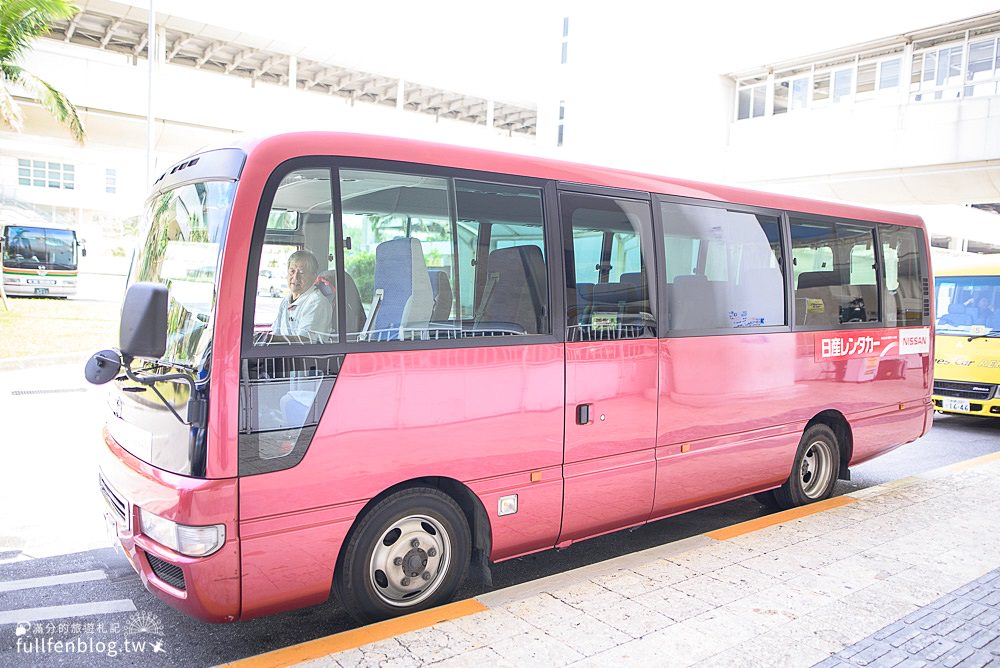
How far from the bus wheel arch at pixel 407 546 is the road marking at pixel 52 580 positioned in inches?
73.2

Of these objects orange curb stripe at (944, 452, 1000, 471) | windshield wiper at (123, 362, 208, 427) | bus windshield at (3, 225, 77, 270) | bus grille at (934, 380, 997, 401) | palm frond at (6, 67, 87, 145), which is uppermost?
palm frond at (6, 67, 87, 145)

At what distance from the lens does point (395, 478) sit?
392cm

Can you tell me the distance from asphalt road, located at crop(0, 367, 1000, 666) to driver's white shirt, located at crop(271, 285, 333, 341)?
5.38 feet

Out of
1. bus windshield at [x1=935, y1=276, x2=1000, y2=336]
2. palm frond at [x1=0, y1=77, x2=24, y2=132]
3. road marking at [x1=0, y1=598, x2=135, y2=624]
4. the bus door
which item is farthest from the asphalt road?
palm frond at [x1=0, y1=77, x2=24, y2=132]

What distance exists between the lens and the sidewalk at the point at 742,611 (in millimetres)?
3502

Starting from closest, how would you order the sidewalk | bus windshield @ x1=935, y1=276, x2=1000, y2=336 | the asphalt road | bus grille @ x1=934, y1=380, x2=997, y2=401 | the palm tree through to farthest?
the sidewalk → the asphalt road → bus grille @ x1=934, y1=380, x2=997, y2=401 → bus windshield @ x1=935, y1=276, x2=1000, y2=336 → the palm tree

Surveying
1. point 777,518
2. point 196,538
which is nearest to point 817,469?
point 777,518

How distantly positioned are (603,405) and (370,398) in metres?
1.65

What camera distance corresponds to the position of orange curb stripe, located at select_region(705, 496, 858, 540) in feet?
17.6

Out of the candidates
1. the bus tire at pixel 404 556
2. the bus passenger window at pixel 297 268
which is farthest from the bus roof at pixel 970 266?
the bus passenger window at pixel 297 268

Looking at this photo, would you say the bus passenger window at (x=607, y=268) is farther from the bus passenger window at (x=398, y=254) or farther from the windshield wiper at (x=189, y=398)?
the windshield wiper at (x=189, y=398)

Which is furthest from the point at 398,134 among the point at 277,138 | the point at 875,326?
the point at 875,326

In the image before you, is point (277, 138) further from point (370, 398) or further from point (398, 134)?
point (370, 398)

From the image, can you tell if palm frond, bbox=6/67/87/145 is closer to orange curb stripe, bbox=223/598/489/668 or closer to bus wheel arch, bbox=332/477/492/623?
bus wheel arch, bbox=332/477/492/623
